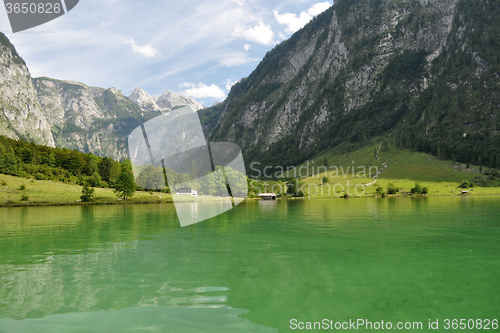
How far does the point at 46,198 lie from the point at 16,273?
10238 centimetres

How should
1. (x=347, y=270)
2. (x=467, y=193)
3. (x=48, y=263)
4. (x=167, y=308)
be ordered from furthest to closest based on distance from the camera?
1. (x=467, y=193)
2. (x=48, y=263)
3. (x=347, y=270)
4. (x=167, y=308)

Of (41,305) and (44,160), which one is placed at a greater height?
(44,160)

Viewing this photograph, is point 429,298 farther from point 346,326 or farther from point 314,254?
point 314,254

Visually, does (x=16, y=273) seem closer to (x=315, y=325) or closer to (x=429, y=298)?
(x=315, y=325)

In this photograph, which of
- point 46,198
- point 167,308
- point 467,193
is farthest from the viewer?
point 467,193

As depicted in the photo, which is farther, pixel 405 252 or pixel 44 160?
pixel 44 160

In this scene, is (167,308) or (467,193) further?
(467,193)

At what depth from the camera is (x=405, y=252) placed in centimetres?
2177

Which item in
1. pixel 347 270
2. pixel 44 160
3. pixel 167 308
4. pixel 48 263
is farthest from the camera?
pixel 44 160

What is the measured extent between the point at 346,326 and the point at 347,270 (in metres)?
7.06

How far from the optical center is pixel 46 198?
334 feet

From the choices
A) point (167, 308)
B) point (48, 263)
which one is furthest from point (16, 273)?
point (167, 308)

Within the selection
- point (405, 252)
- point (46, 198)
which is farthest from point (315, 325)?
point (46, 198)

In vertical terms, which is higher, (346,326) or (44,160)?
(44,160)
